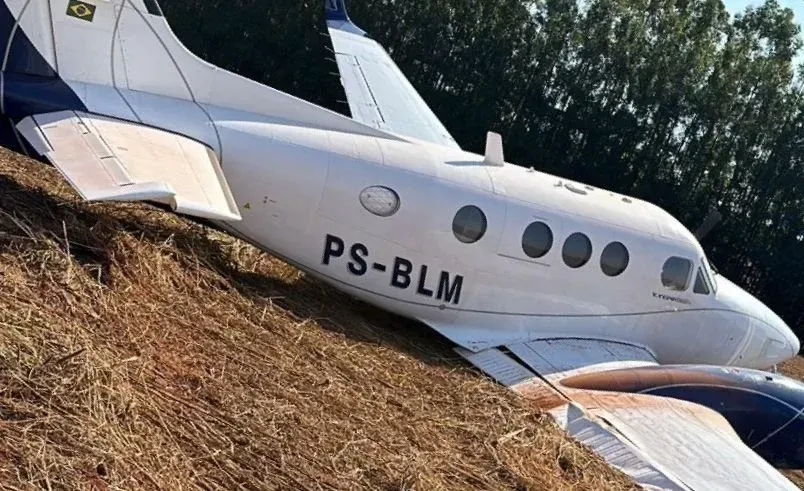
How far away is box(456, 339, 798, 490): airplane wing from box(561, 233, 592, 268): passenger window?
1062 millimetres

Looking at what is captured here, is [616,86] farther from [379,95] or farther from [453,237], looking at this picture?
[453,237]

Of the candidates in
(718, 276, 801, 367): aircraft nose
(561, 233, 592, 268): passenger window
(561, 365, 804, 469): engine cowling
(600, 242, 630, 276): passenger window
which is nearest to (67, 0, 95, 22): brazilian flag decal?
(561, 233, 592, 268): passenger window

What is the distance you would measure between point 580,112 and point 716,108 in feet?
16.9

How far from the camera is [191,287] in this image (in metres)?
8.92

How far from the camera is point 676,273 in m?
12.3

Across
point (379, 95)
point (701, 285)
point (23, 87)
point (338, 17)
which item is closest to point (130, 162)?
point (23, 87)

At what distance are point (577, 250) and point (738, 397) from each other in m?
2.63

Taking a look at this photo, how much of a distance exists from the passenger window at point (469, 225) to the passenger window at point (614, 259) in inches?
70.2

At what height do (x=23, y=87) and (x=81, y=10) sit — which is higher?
(x=81, y=10)

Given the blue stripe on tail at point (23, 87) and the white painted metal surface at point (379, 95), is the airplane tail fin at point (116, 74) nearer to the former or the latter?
the blue stripe on tail at point (23, 87)

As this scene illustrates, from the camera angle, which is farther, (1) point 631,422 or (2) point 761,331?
(2) point 761,331

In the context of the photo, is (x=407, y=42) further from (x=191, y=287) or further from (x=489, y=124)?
(x=191, y=287)

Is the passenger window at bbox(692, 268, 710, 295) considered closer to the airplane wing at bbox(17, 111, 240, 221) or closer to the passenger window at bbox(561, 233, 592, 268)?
the passenger window at bbox(561, 233, 592, 268)

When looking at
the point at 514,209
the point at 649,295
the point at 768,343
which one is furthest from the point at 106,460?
the point at 768,343
